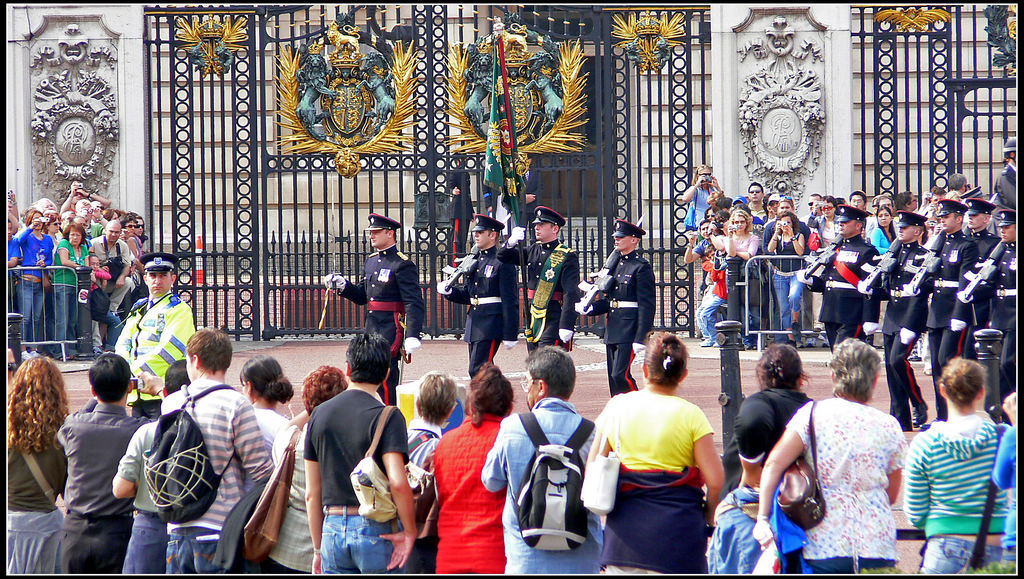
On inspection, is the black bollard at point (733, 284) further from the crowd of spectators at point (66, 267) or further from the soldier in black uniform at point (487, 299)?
the crowd of spectators at point (66, 267)

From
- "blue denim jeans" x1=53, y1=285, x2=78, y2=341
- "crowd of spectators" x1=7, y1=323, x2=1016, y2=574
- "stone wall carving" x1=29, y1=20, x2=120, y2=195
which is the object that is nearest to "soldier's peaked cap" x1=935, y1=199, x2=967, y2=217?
"crowd of spectators" x1=7, y1=323, x2=1016, y2=574

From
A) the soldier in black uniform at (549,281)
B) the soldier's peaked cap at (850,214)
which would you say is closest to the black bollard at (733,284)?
the soldier's peaked cap at (850,214)

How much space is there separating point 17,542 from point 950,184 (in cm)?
1002

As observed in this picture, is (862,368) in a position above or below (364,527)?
above

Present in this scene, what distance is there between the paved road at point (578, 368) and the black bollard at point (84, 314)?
20 cm

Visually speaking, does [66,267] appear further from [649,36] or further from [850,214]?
[850,214]

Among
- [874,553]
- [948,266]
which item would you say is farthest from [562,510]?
[948,266]

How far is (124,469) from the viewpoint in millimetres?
4867

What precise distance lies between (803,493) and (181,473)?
2378 millimetres

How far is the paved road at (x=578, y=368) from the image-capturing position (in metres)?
9.92

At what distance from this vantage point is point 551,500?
14.9ft

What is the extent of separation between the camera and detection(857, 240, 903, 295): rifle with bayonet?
9.22m

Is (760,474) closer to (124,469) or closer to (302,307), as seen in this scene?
(124,469)

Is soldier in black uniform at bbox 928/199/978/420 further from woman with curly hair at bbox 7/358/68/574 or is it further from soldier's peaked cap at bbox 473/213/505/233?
woman with curly hair at bbox 7/358/68/574
